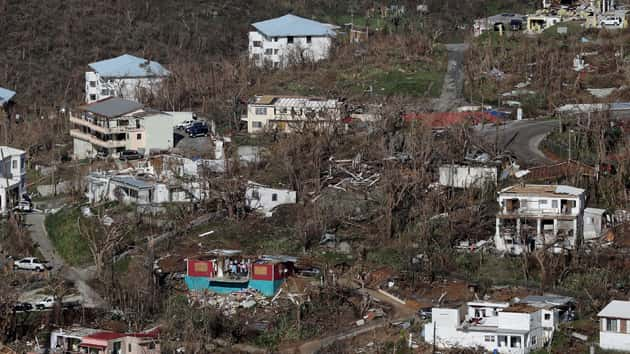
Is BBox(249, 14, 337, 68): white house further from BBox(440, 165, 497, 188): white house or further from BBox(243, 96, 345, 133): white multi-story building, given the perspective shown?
BBox(440, 165, 497, 188): white house

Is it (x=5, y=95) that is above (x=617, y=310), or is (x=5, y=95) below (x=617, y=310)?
above

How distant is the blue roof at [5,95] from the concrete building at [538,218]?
807 inches

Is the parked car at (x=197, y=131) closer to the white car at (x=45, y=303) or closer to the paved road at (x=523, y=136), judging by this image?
the paved road at (x=523, y=136)

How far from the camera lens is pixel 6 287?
2836 centimetres

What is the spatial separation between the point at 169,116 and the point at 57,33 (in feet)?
50.5

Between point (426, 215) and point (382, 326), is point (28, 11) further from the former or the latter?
point (382, 326)

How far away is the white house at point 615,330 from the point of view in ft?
79.3

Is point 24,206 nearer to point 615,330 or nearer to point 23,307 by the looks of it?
point 23,307

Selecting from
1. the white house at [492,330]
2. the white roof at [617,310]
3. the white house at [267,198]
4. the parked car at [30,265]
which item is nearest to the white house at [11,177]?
the parked car at [30,265]

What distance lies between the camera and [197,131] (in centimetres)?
3944

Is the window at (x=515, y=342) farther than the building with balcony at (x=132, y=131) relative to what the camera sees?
No

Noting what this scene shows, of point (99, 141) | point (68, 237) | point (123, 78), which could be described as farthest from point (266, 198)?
point (123, 78)

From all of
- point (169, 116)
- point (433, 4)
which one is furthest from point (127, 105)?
point (433, 4)

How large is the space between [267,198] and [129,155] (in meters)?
6.05
